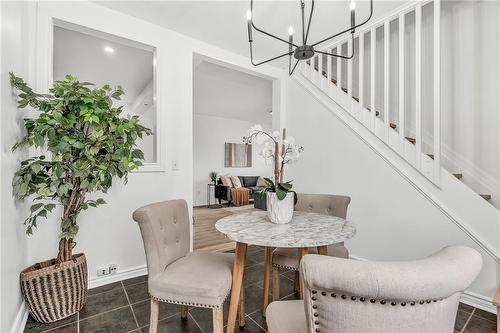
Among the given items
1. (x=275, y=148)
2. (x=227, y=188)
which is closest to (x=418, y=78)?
(x=275, y=148)

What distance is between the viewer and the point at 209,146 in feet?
25.7

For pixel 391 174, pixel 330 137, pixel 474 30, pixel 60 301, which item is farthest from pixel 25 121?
pixel 474 30

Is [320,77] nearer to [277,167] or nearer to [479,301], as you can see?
[277,167]

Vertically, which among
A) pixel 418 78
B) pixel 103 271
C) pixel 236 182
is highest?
pixel 418 78

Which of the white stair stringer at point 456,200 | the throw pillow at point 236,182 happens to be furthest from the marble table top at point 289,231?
the throw pillow at point 236,182

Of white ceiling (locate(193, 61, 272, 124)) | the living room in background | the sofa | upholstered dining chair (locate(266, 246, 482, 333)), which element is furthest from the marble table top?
the sofa

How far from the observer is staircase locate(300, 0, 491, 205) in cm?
232

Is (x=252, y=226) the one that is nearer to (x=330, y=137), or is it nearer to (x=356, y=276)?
(x=356, y=276)

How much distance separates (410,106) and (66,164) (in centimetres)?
337

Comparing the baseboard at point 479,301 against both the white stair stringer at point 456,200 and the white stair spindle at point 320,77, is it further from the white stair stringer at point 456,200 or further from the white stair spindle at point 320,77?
the white stair spindle at point 320,77

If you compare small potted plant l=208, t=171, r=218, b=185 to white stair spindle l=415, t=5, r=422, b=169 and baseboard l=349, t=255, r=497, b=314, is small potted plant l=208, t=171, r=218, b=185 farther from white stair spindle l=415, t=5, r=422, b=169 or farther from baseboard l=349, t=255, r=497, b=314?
baseboard l=349, t=255, r=497, b=314

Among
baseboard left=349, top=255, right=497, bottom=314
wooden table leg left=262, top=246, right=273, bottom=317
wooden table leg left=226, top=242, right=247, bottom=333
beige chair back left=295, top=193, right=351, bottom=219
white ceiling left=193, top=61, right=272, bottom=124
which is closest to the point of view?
wooden table leg left=226, top=242, right=247, bottom=333

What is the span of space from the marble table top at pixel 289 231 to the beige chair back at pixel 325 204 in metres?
0.32

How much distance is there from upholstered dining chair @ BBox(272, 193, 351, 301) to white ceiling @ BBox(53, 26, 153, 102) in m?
2.38
